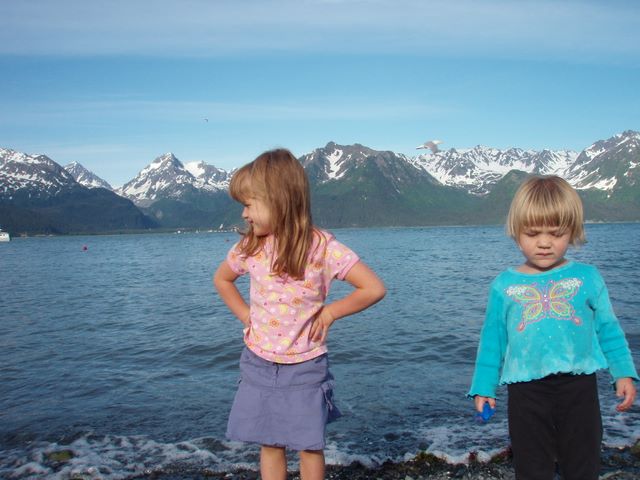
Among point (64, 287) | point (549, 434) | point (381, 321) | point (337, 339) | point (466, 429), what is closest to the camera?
point (549, 434)

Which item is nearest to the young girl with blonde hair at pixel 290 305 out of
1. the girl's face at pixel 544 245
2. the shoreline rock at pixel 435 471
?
the girl's face at pixel 544 245

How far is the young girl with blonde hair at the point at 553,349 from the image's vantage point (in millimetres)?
3479

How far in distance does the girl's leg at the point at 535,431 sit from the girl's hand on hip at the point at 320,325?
4.44ft

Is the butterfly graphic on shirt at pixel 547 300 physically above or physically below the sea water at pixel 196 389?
above

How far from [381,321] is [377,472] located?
10.5 meters

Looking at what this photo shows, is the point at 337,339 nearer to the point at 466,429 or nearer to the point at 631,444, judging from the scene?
the point at 466,429

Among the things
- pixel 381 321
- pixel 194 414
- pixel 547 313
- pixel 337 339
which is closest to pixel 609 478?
pixel 547 313

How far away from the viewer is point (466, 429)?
24.3 feet

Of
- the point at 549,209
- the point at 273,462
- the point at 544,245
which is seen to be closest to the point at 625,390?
the point at 544,245

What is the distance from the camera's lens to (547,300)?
3.59 m

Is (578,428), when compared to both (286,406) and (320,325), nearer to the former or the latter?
(320,325)

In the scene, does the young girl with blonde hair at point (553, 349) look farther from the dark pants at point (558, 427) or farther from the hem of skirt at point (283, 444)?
the hem of skirt at point (283, 444)

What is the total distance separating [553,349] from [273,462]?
212 cm

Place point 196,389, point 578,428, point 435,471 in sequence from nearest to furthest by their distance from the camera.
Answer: point 578,428, point 435,471, point 196,389
